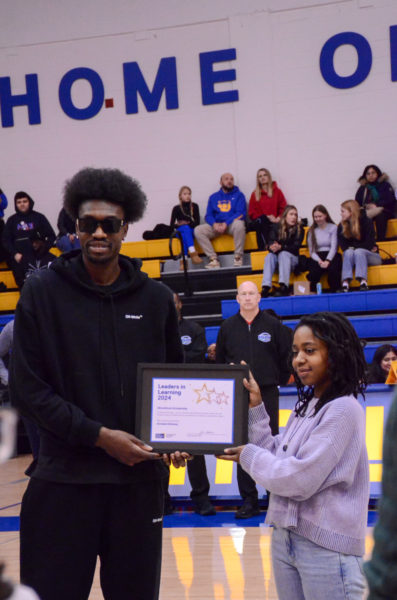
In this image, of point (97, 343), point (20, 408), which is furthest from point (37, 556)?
point (97, 343)

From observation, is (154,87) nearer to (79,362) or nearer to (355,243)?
(355,243)

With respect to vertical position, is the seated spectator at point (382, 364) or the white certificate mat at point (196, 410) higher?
the white certificate mat at point (196, 410)

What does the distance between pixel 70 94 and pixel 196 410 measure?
524 inches

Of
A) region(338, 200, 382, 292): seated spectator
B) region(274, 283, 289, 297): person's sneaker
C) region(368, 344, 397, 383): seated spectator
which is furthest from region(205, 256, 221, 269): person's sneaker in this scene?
region(368, 344, 397, 383): seated spectator

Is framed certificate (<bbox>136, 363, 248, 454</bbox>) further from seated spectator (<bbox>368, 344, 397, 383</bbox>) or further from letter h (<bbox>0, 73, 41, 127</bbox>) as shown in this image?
letter h (<bbox>0, 73, 41, 127</bbox>)

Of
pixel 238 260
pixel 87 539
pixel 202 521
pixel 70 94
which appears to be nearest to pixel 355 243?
pixel 238 260

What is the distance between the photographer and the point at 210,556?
5332mm

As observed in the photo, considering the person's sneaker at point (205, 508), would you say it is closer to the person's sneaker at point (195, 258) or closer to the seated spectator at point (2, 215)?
the person's sneaker at point (195, 258)

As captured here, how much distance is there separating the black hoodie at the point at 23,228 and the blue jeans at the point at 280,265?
144 inches

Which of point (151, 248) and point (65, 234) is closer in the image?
point (65, 234)

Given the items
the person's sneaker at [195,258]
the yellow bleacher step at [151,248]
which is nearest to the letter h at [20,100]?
the yellow bleacher step at [151,248]

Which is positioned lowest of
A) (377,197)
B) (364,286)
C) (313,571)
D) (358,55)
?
(313,571)

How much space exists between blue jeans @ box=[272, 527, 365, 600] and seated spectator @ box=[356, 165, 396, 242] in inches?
415

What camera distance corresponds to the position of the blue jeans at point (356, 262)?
37.0ft
